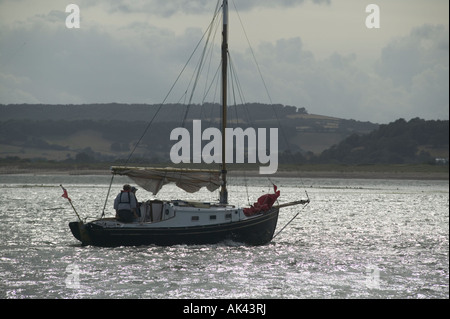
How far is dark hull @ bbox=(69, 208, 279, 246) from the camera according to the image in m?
35.7

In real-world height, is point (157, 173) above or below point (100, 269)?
above

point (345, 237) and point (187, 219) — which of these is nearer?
point (187, 219)

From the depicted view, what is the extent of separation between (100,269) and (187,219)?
7.24 metres

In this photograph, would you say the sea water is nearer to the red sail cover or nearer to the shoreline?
the red sail cover

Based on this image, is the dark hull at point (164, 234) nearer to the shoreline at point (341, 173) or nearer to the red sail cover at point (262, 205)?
the red sail cover at point (262, 205)

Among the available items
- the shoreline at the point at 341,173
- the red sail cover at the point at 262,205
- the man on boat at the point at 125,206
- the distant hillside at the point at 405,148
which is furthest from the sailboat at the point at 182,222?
the distant hillside at the point at 405,148

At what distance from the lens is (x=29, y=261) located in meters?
31.6

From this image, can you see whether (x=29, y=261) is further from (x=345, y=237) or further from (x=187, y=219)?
(x=345, y=237)

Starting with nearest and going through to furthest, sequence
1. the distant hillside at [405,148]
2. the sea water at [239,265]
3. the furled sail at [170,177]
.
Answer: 1. the sea water at [239,265]
2. the furled sail at [170,177]
3. the distant hillside at [405,148]

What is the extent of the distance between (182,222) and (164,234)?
3.39ft

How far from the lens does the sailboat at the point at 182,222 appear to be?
3578 cm

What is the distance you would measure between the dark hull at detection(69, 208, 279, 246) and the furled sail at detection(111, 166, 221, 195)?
2.89 meters

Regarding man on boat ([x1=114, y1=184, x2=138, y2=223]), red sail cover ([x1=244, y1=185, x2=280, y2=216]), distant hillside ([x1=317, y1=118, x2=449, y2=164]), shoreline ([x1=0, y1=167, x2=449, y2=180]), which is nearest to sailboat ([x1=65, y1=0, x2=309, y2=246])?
red sail cover ([x1=244, y1=185, x2=280, y2=216])
